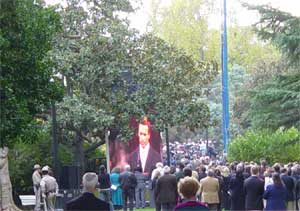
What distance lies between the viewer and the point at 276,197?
20.0 meters

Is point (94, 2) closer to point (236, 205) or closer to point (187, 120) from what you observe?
point (187, 120)

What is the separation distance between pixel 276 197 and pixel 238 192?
192 inches

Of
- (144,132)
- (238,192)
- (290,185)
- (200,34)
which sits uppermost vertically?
(200,34)

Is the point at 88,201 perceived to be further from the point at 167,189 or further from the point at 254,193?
the point at 167,189

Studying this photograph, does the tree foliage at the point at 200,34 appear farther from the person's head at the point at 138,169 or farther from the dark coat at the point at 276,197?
the dark coat at the point at 276,197

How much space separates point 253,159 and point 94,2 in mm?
10052

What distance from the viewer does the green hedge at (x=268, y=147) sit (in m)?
39.0

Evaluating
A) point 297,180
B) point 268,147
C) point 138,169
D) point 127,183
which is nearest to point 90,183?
point 297,180

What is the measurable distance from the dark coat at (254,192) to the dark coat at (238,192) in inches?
123

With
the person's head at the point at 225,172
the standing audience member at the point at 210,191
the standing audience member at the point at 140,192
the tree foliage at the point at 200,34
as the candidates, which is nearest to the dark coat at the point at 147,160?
the standing audience member at the point at 140,192

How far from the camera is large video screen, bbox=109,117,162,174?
3950cm

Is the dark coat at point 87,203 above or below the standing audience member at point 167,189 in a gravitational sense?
below

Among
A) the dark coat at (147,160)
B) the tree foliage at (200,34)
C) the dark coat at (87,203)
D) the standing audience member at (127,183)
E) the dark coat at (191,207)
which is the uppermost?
the tree foliage at (200,34)

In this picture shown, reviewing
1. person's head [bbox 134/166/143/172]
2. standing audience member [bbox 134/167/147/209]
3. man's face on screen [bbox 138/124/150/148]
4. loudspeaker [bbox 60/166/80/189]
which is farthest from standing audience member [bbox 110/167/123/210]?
man's face on screen [bbox 138/124/150/148]
